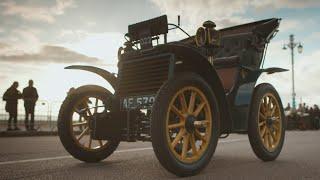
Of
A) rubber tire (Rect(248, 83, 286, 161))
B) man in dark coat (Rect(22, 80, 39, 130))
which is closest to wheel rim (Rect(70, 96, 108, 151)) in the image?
rubber tire (Rect(248, 83, 286, 161))

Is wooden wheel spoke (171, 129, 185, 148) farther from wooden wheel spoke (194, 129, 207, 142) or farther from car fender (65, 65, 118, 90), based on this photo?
car fender (65, 65, 118, 90)

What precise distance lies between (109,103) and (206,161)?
1.43 m

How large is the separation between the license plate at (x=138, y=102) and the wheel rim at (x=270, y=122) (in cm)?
170

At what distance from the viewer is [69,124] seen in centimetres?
540

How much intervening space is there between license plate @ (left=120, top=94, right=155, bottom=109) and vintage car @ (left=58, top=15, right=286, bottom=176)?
0.5 inches

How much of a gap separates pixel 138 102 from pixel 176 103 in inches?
20.0

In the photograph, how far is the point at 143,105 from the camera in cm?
503

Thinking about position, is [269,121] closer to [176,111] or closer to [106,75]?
[176,111]

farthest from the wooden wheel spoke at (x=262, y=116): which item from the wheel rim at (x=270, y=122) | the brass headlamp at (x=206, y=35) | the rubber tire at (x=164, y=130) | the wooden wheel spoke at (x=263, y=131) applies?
the rubber tire at (x=164, y=130)

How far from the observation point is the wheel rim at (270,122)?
6073 millimetres

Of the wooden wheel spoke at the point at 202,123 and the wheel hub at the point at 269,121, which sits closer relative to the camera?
the wooden wheel spoke at the point at 202,123

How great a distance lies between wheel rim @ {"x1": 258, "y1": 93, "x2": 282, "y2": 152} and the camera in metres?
6.07

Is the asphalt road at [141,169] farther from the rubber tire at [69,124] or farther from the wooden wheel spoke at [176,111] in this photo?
the wooden wheel spoke at [176,111]

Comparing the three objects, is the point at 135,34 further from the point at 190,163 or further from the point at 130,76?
the point at 190,163
